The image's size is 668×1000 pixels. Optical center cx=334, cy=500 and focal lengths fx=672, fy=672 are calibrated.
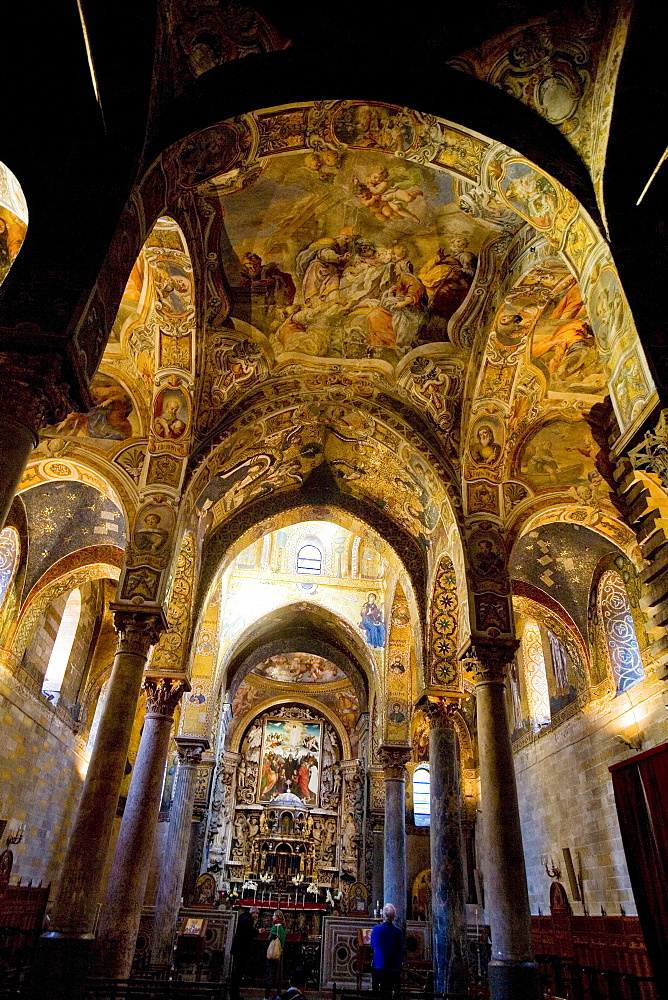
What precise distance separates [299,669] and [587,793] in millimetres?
15357

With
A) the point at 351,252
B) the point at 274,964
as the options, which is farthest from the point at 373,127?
the point at 274,964

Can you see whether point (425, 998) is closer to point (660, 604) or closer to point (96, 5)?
point (660, 604)

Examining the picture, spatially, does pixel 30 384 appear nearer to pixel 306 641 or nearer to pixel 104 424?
pixel 104 424

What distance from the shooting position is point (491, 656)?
1002 centimetres

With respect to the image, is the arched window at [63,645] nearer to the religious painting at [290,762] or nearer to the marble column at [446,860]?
the marble column at [446,860]

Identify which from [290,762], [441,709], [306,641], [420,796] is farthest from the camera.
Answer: [290,762]

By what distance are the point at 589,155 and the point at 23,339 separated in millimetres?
5869

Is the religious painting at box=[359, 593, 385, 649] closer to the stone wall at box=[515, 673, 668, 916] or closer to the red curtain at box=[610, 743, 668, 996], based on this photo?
the stone wall at box=[515, 673, 668, 916]

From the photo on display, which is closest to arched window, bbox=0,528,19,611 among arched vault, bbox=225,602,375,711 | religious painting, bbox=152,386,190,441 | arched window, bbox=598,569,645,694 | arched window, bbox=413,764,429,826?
religious painting, bbox=152,386,190,441

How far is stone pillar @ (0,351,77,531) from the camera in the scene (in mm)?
5281

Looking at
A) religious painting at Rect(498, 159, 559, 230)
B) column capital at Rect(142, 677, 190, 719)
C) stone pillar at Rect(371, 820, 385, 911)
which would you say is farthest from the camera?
stone pillar at Rect(371, 820, 385, 911)

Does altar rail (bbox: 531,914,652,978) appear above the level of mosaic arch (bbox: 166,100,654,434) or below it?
below

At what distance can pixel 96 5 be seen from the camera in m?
6.33

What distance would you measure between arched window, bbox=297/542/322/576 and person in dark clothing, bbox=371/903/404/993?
14348 mm
